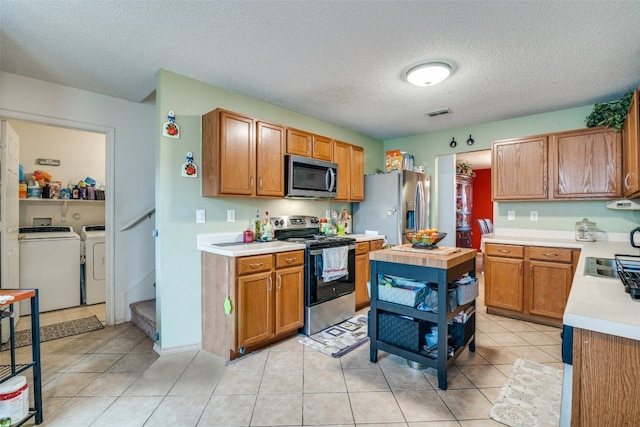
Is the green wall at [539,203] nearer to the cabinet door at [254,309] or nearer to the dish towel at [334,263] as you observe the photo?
the dish towel at [334,263]

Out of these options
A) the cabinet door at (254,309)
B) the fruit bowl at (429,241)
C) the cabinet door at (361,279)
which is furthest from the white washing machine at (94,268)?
the fruit bowl at (429,241)

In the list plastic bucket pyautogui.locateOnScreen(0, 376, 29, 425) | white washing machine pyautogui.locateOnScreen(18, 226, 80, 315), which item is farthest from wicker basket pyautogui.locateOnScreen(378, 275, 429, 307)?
white washing machine pyautogui.locateOnScreen(18, 226, 80, 315)

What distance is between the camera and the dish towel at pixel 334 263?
9.77ft

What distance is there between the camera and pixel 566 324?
0.97 meters

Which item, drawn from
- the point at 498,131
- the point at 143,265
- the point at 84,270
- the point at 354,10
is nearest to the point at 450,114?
the point at 498,131

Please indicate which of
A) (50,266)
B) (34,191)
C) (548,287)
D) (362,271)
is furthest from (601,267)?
(34,191)

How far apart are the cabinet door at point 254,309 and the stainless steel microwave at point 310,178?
103cm

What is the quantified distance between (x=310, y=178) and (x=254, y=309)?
1.57 metres

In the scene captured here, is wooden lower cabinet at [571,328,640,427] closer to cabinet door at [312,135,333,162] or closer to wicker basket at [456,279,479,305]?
wicker basket at [456,279,479,305]

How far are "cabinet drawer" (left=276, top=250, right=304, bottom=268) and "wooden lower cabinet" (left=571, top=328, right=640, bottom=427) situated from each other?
208 cm

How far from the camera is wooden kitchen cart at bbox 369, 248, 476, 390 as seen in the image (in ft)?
6.57

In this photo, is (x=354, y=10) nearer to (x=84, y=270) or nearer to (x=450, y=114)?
(x=450, y=114)

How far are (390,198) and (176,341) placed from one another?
9.60 feet

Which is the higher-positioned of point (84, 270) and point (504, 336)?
point (84, 270)
